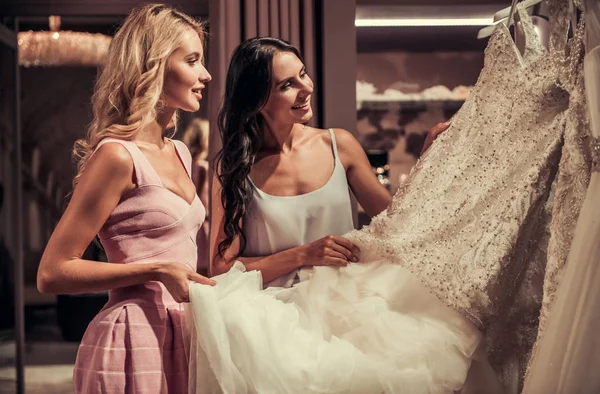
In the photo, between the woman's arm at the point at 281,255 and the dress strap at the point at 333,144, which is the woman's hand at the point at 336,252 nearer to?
the woman's arm at the point at 281,255

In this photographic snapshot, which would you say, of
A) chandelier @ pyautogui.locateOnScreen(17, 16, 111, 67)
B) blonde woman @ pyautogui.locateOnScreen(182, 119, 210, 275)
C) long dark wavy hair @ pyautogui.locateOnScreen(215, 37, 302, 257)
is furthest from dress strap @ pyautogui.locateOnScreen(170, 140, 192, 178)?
chandelier @ pyautogui.locateOnScreen(17, 16, 111, 67)

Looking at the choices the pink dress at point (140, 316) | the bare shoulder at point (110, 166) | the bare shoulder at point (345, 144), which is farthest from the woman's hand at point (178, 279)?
the bare shoulder at point (345, 144)

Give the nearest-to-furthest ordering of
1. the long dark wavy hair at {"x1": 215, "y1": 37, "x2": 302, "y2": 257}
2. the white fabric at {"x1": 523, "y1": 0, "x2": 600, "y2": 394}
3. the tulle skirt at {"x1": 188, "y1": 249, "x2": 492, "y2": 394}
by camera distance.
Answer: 1. the white fabric at {"x1": 523, "y1": 0, "x2": 600, "y2": 394}
2. the tulle skirt at {"x1": 188, "y1": 249, "x2": 492, "y2": 394}
3. the long dark wavy hair at {"x1": 215, "y1": 37, "x2": 302, "y2": 257}

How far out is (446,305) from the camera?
1.56m

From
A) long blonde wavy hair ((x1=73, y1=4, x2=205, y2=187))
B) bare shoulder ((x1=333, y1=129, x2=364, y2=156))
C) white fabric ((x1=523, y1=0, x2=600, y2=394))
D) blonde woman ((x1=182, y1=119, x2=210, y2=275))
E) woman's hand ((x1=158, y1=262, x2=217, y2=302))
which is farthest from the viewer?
blonde woman ((x1=182, y1=119, x2=210, y2=275))

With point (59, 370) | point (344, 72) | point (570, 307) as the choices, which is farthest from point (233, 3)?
point (59, 370)

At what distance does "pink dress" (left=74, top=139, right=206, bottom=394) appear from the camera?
1.65m

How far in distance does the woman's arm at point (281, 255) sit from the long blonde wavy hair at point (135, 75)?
A: 0.51m

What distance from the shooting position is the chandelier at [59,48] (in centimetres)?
537

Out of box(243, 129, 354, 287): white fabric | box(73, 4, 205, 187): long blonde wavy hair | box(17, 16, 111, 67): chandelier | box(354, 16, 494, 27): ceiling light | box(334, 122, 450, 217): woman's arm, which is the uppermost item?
box(17, 16, 111, 67): chandelier

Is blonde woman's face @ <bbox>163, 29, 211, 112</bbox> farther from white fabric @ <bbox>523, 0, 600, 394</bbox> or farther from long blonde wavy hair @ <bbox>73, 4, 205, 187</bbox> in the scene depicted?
white fabric @ <bbox>523, 0, 600, 394</bbox>

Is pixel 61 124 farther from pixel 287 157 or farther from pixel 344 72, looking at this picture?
pixel 287 157

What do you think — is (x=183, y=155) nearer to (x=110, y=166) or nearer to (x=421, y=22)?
(x=110, y=166)

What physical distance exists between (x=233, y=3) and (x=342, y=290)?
1.69m
